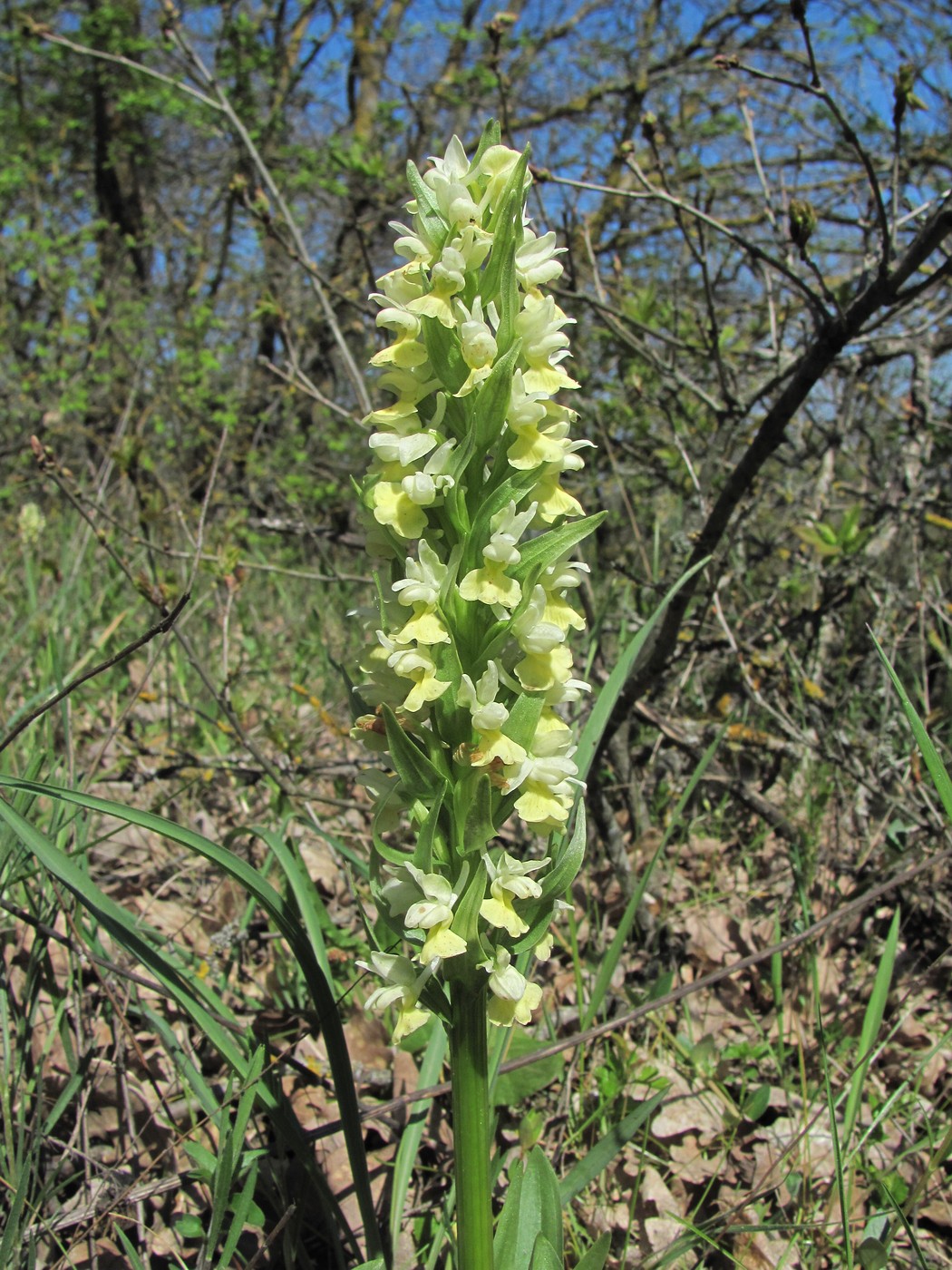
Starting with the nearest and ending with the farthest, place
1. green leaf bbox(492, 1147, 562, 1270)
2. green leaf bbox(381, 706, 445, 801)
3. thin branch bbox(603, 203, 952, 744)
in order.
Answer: green leaf bbox(381, 706, 445, 801) → green leaf bbox(492, 1147, 562, 1270) → thin branch bbox(603, 203, 952, 744)

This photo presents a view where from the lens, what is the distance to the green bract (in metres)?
1.32

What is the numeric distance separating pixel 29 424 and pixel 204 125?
13.5ft

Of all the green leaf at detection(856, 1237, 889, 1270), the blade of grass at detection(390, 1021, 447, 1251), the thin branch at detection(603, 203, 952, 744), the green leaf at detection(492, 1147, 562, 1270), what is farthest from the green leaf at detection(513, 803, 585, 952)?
the thin branch at detection(603, 203, 952, 744)

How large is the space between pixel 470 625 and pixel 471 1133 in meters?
0.78

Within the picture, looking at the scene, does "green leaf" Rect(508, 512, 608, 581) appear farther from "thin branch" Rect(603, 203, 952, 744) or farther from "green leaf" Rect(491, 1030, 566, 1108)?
"green leaf" Rect(491, 1030, 566, 1108)

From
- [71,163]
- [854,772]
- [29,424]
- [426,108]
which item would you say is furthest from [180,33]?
[71,163]

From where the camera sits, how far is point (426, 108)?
9227mm

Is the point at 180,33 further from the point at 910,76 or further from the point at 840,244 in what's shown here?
the point at 840,244

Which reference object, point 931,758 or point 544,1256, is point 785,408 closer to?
point 931,758

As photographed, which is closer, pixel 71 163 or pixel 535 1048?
pixel 535 1048

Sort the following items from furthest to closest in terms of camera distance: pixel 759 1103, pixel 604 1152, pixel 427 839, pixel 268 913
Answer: pixel 759 1103 → pixel 604 1152 → pixel 268 913 → pixel 427 839

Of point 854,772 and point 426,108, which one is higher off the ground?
point 426,108

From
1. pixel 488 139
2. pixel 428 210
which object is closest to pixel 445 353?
pixel 428 210

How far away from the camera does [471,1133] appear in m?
1.37
